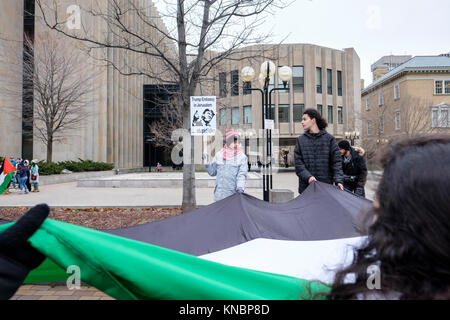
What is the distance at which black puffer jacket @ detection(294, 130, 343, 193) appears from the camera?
196 inches

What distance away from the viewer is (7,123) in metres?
26.0

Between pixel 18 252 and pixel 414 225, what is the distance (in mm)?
1456

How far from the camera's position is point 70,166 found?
→ 25141 mm

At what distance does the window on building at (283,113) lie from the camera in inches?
1523

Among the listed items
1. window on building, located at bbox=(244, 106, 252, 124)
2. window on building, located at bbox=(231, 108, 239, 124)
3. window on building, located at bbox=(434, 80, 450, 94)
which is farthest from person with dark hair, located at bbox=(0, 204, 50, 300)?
window on building, located at bbox=(434, 80, 450, 94)

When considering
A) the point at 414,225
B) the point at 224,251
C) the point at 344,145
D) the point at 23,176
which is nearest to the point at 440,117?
the point at 344,145

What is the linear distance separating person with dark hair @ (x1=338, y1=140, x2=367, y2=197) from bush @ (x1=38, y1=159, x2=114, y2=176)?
20.4 meters

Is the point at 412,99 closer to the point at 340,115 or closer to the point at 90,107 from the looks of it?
the point at 340,115

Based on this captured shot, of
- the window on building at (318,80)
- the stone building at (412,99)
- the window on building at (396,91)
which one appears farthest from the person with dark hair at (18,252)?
the window on building at (396,91)

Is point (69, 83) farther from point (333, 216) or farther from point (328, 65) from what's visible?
point (328, 65)

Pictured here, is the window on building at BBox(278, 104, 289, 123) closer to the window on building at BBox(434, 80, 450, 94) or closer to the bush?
the bush

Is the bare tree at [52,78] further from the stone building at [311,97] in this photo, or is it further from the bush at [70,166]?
the stone building at [311,97]

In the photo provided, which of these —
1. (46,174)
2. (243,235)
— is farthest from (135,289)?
(46,174)

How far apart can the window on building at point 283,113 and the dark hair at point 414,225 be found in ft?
126
